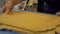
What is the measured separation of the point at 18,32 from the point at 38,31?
89mm

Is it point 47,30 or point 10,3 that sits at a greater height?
point 10,3

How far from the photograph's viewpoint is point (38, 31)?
490 millimetres

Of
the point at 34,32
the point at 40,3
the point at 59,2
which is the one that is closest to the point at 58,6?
the point at 59,2

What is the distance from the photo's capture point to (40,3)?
3.28 feet

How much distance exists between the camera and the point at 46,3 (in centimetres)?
96

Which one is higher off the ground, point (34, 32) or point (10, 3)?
point (10, 3)

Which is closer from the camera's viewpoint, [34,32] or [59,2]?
[34,32]

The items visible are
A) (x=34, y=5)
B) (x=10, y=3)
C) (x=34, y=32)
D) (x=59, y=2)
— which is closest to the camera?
(x=34, y=32)

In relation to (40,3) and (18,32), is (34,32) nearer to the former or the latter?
(18,32)

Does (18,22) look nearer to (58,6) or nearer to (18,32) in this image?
(18,32)

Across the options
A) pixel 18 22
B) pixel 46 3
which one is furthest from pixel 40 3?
pixel 18 22

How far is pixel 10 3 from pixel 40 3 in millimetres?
318

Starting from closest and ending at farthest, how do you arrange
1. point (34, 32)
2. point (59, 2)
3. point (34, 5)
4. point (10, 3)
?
point (34, 32)
point (10, 3)
point (59, 2)
point (34, 5)

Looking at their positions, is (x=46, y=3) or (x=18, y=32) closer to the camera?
(x=18, y=32)
